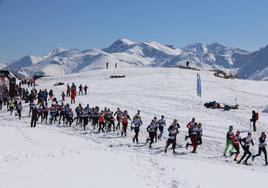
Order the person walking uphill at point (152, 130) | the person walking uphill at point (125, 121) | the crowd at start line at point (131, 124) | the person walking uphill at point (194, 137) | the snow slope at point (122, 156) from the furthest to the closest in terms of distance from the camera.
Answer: the person walking uphill at point (125, 121), the person walking uphill at point (152, 130), the person walking uphill at point (194, 137), the crowd at start line at point (131, 124), the snow slope at point (122, 156)

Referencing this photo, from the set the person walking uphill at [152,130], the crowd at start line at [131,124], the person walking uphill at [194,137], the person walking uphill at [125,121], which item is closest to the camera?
the crowd at start line at [131,124]

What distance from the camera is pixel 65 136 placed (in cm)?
2958

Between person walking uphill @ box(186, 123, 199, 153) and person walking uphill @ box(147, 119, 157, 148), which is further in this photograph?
person walking uphill @ box(147, 119, 157, 148)

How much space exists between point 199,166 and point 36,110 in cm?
1636

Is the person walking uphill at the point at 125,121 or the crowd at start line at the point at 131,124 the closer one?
the crowd at start line at the point at 131,124

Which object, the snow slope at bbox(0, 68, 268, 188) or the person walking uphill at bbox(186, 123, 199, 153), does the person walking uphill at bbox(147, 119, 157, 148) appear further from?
the person walking uphill at bbox(186, 123, 199, 153)

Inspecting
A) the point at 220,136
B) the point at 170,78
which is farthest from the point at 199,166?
the point at 170,78

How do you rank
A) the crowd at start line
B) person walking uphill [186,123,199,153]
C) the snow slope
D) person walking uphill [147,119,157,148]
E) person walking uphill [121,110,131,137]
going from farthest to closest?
person walking uphill [121,110,131,137]
person walking uphill [147,119,157,148]
person walking uphill [186,123,199,153]
the crowd at start line
the snow slope

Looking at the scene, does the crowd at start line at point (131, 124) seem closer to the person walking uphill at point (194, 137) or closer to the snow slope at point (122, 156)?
the person walking uphill at point (194, 137)

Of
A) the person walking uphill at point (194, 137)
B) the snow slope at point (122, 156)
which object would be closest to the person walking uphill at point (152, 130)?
the snow slope at point (122, 156)

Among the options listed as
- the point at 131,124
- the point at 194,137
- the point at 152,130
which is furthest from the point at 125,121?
the point at 194,137

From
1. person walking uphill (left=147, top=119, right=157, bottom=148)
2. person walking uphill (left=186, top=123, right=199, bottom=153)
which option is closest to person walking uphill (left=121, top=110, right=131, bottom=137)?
person walking uphill (left=147, top=119, right=157, bottom=148)

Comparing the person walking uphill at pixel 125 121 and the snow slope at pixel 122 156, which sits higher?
the person walking uphill at pixel 125 121

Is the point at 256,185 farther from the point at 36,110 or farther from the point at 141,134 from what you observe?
the point at 36,110
